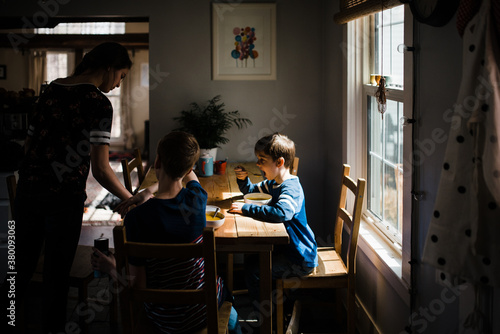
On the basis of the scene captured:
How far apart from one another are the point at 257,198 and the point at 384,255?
70 centimetres

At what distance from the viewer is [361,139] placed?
3.27m

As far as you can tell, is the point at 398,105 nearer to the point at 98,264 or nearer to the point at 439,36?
the point at 439,36

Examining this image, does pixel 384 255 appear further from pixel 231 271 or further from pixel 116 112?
pixel 116 112

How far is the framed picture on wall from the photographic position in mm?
3949

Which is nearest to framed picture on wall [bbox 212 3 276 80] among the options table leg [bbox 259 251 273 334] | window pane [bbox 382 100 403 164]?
window pane [bbox 382 100 403 164]

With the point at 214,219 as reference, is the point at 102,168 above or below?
above

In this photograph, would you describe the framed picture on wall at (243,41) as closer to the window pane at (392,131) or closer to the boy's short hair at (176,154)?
the window pane at (392,131)

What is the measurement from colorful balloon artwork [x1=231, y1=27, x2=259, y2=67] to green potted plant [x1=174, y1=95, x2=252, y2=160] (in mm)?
344

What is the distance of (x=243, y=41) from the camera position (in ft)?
13.1

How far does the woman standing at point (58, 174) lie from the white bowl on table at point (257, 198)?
72cm

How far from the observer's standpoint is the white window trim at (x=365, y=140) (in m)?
2.21

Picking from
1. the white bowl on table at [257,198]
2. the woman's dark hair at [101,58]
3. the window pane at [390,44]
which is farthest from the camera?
the white bowl on table at [257,198]

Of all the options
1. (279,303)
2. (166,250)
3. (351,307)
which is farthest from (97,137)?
(351,307)

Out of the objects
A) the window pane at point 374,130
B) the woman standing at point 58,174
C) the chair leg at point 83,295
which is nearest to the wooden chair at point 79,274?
the chair leg at point 83,295
